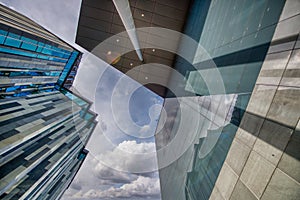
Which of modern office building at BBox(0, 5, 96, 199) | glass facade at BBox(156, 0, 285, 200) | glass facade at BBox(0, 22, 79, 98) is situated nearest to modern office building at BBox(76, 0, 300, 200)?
glass facade at BBox(156, 0, 285, 200)

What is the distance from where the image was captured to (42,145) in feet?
142

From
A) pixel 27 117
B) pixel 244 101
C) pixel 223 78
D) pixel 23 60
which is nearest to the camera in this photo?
pixel 244 101

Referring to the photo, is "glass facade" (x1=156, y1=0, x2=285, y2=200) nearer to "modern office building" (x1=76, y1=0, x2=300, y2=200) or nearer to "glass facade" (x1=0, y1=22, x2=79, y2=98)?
"modern office building" (x1=76, y1=0, x2=300, y2=200)

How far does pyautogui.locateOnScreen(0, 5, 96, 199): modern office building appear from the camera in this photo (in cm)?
3142

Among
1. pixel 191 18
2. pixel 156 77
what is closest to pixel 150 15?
pixel 191 18

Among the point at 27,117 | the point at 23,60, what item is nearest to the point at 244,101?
the point at 27,117

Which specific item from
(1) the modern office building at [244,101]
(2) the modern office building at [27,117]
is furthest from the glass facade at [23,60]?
(1) the modern office building at [244,101]

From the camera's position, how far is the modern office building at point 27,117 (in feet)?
103

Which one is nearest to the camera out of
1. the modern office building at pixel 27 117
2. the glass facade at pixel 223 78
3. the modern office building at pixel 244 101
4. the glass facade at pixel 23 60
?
the modern office building at pixel 244 101

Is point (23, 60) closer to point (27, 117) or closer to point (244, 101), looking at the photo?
point (27, 117)

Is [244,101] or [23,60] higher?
[244,101]

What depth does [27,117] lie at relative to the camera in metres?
39.1

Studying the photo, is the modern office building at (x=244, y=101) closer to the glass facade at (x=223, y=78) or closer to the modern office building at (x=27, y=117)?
the glass facade at (x=223, y=78)

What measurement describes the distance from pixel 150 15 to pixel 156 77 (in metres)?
10.6
